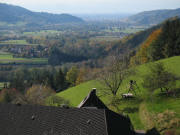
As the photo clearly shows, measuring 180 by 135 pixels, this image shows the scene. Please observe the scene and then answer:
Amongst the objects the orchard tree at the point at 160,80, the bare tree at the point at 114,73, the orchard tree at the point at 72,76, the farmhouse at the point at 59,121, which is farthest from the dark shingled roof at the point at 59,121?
the orchard tree at the point at 72,76

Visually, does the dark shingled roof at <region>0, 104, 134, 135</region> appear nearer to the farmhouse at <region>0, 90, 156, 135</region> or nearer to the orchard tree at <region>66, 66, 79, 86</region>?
the farmhouse at <region>0, 90, 156, 135</region>

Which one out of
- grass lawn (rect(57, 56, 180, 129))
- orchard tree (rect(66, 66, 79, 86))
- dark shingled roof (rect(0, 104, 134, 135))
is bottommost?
orchard tree (rect(66, 66, 79, 86))

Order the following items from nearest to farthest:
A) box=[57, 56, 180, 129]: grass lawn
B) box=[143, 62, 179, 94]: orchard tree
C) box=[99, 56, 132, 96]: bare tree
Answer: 1. box=[57, 56, 180, 129]: grass lawn
2. box=[143, 62, 179, 94]: orchard tree
3. box=[99, 56, 132, 96]: bare tree

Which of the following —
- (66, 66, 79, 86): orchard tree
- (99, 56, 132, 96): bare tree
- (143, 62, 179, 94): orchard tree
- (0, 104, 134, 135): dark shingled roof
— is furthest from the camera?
(66, 66, 79, 86): orchard tree

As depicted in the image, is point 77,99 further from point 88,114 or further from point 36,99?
point 88,114

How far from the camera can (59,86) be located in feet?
269

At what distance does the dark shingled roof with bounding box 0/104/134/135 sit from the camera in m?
18.1

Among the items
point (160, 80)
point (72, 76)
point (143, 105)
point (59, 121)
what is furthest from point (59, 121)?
point (72, 76)

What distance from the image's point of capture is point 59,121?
19250 mm

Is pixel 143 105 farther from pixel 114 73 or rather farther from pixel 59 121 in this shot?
pixel 59 121

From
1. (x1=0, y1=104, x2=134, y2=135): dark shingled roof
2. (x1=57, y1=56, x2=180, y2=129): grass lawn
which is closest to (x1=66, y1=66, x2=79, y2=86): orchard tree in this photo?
(x1=57, y1=56, x2=180, y2=129): grass lawn

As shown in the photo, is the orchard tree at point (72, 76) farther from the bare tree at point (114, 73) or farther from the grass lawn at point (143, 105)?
the bare tree at point (114, 73)

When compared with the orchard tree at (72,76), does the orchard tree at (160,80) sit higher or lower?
higher

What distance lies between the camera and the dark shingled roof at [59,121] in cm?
1812
